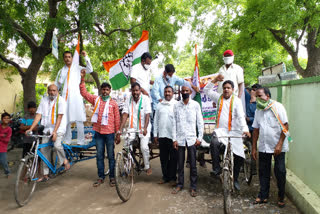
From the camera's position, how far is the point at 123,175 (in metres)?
4.64

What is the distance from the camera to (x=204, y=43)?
23.2m

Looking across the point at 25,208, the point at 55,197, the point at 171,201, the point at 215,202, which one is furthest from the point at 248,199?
the point at 25,208

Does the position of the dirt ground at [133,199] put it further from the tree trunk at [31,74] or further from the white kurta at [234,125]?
the tree trunk at [31,74]

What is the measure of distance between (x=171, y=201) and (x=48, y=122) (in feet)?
9.25

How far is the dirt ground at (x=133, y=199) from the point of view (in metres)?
4.26

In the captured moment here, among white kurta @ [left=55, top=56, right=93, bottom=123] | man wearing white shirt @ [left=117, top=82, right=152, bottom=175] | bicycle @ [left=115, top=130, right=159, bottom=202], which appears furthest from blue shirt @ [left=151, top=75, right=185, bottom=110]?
white kurta @ [left=55, top=56, right=93, bottom=123]

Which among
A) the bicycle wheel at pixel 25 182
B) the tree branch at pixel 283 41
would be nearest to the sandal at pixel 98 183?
the bicycle wheel at pixel 25 182

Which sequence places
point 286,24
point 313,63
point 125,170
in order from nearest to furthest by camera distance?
point 125,170
point 286,24
point 313,63

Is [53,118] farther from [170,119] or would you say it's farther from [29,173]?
[170,119]

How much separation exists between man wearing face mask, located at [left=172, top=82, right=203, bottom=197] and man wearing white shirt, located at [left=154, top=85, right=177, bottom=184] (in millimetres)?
275

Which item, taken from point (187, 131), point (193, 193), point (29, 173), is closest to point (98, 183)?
point (29, 173)

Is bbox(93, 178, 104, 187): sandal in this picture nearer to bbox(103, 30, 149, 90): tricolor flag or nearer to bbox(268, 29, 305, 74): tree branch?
bbox(103, 30, 149, 90): tricolor flag

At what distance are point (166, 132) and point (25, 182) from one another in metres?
2.66

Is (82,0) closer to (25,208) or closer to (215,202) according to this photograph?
(25,208)
